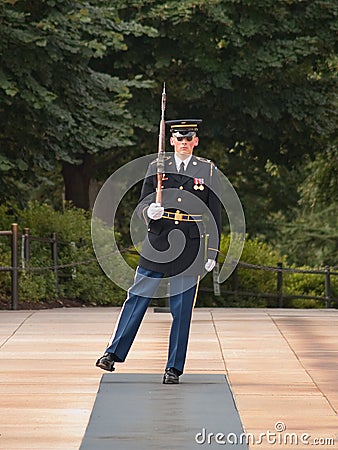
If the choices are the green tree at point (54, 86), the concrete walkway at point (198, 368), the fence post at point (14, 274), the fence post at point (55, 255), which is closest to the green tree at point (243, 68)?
the green tree at point (54, 86)

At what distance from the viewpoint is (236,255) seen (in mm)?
26984

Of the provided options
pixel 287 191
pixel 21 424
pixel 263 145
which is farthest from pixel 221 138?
pixel 21 424

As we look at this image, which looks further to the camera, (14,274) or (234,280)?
(234,280)

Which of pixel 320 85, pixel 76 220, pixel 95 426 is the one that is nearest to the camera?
pixel 95 426

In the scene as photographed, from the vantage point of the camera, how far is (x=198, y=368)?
1214cm

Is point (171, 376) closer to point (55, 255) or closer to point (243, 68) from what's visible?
point (55, 255)

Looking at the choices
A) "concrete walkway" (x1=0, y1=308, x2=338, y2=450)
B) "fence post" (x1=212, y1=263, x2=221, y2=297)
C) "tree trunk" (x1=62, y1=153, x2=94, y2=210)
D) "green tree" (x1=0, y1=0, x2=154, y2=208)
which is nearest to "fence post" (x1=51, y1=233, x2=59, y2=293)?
"green tree" (x1=0, y1=0, x2=154, y2=208)

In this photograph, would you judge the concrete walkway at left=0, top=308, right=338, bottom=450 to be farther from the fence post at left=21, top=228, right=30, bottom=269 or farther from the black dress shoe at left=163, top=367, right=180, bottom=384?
the fence post at left=21, top=228, right=30, bottom=269

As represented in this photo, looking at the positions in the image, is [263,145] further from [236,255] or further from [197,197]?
[197,197]

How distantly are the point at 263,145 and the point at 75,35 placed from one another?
1178 cm

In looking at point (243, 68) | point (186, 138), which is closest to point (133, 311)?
point (186, 138)

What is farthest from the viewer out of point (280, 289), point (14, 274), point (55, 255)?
point (280, 289)

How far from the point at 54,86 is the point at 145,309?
13.6 metres

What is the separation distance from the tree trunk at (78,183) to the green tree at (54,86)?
6.80m
